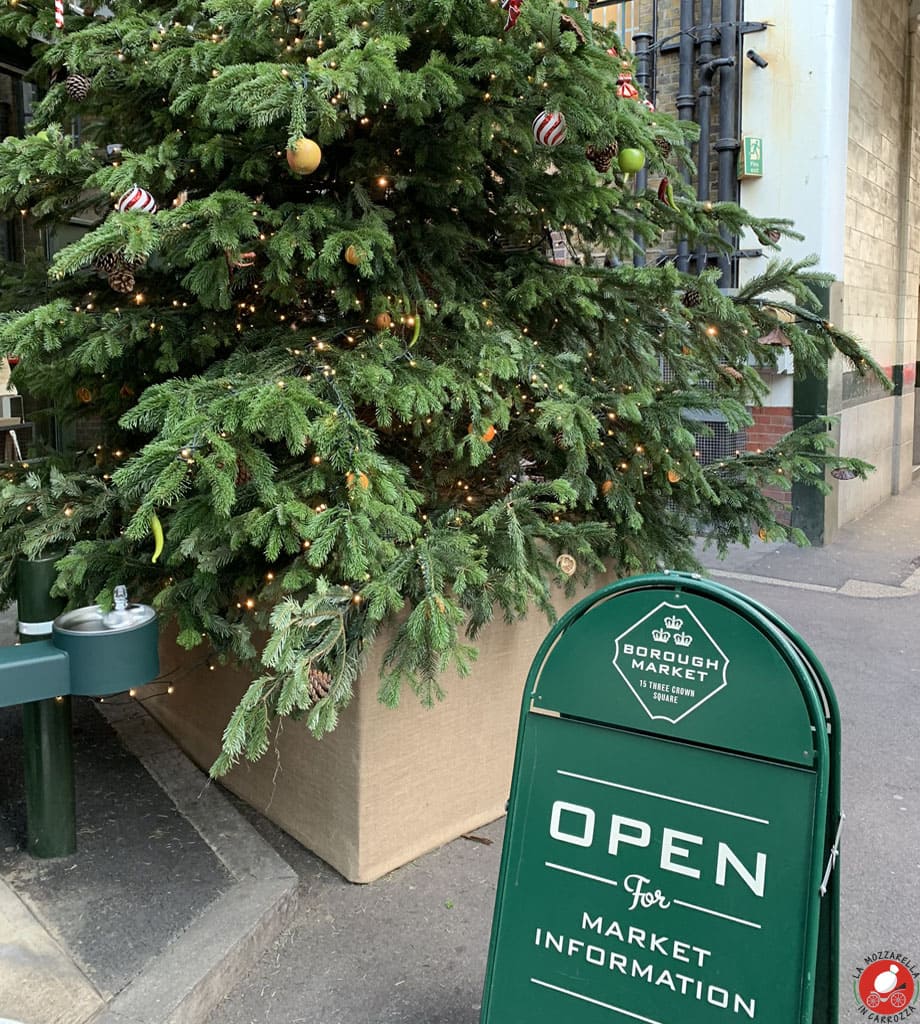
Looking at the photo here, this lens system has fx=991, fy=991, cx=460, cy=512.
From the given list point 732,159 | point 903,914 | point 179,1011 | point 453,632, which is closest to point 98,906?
point 179,1011

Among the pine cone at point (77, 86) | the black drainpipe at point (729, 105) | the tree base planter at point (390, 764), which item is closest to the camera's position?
the tree base planter at point (390, 764)

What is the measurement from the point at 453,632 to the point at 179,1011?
1370 millimetres

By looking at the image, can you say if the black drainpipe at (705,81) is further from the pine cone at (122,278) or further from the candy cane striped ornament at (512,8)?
the pine cone at (122,278)

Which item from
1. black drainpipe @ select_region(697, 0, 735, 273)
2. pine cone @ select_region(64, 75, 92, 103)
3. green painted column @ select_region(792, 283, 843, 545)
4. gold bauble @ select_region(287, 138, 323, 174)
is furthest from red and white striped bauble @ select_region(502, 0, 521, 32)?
green painted column @ select_region(792, 283, 843, 545)

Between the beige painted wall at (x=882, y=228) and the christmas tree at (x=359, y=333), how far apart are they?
6551mm

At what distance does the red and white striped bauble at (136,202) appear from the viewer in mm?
3291

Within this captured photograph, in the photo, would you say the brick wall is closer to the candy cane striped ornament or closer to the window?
the window

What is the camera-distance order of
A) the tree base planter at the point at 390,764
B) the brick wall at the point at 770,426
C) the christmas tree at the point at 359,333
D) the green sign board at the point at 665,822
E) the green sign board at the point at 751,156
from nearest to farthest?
the green sign board at the point at 665,822 → the christmas tree at the point at 359,333 → the tree base planter at the point at 390,764 → the green sign board at the point at 751,156 → the brick wall at the point at 770,426

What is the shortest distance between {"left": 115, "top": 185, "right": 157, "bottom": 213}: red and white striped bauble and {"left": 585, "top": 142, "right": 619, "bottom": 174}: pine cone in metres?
1.61

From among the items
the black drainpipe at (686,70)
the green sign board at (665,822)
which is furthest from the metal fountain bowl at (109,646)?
the black drainpipe at (686,70)

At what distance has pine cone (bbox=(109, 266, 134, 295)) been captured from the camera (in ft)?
11.5

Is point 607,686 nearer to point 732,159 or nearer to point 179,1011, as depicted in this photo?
point 179,1011

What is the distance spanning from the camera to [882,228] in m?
11.4

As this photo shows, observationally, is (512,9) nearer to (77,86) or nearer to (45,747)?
(77,86)
